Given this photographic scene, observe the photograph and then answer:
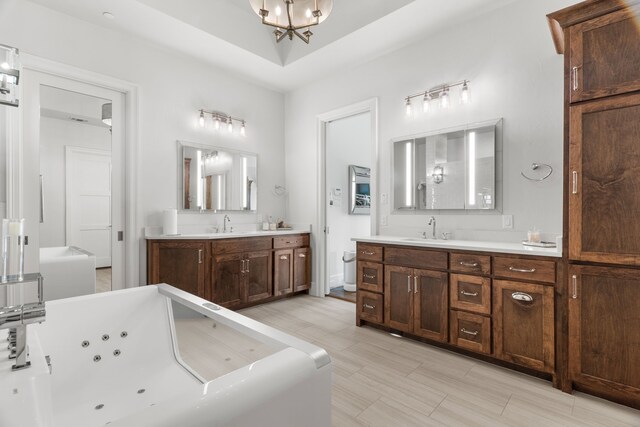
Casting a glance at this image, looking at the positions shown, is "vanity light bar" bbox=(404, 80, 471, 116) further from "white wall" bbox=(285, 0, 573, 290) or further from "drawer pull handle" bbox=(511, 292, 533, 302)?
"drawer pull handle" bbox=(511, 292, 533, 302)

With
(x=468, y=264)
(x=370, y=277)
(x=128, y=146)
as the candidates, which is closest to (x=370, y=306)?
(x=370, y=277)

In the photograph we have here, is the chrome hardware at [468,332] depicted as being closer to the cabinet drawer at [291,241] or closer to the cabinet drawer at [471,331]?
the cabinet drawer at [471,331]

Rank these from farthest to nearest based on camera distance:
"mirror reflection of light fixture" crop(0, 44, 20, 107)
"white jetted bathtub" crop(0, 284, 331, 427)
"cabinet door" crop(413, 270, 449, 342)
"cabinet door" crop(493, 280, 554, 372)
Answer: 1. "cabinet door" crop(413, 270, 449, 342)
2. "cabinet door" crop(493, 280, 554, 372)
3. "mirror reflection of light fixture" crop(0, 44, 20, 107)
4. "white jetted bathtub" crop(0, 284, 331, 427)

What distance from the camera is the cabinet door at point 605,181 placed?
6.04 ft

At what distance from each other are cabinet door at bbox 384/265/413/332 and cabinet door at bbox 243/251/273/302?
5.11 ft

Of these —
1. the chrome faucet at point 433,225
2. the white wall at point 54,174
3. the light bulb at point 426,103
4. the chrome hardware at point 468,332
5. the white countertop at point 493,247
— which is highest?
the light bulb at point 426,103

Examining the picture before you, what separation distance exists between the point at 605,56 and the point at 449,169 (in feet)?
4.62

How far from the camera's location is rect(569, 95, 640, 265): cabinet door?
6.04ft

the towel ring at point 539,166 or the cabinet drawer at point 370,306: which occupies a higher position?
the towel ring at point 539,166

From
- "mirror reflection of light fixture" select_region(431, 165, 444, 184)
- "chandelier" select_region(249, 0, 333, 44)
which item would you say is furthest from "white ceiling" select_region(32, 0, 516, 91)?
"mirror reflection of light fixture" select_region(431, 165, 444, 184)

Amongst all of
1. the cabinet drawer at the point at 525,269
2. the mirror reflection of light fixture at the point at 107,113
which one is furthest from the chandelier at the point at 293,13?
the mirror reflection of light fixture at the point at 107,113

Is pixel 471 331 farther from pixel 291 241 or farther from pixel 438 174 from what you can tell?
pixel 291 241

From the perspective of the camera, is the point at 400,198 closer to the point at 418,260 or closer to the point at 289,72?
the point at 418,260

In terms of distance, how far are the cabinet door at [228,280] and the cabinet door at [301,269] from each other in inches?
31.4
